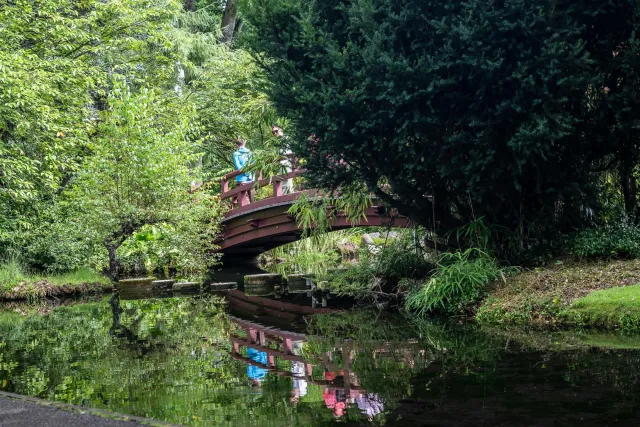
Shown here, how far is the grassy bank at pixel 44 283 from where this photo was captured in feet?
50.6

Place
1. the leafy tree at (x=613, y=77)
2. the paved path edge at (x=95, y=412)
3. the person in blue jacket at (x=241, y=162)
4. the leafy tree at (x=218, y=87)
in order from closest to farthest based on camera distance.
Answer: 1. the paved path edge at (x=95, y=412)
2. the leafy tree at (x=613, y=77)
3. the person in blue jacket at (x=241, y=162)
4. the leafy tree at (x=218, y=87)

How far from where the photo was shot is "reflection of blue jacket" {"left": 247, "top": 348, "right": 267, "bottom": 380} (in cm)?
634

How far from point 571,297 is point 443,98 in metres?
→ 3.16

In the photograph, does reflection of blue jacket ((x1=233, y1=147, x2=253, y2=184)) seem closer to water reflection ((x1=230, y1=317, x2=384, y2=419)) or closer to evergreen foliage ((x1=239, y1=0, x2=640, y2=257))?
evergreen foliage ((x1=239, y1=0, x2=640, y2=257))

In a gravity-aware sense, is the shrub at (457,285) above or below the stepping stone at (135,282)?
below

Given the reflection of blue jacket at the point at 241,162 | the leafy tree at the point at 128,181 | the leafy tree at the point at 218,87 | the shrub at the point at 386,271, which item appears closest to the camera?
the shrub at the point at 386,271

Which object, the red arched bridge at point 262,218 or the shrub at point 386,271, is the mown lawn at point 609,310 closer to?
the shrub at point 386,271

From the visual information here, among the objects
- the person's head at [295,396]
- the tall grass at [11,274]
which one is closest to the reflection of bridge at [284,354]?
the person's head at [295,396]

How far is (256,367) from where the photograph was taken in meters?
6.75

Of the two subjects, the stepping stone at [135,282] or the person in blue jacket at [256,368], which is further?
the stepping stone at [135,282]

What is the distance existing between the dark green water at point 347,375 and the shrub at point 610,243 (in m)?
2.51

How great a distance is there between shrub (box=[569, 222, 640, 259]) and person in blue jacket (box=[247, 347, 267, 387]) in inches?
203

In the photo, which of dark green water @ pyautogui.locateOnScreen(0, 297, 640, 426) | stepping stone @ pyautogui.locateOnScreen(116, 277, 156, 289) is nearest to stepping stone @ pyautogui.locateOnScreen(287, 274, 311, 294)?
stepping stone @ pyautogui.locateOnScreen(116, 277, 156, 289)

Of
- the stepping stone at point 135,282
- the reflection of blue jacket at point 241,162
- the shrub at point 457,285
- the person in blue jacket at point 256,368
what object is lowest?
the person in blue jacket at point 256,368
